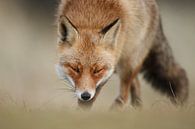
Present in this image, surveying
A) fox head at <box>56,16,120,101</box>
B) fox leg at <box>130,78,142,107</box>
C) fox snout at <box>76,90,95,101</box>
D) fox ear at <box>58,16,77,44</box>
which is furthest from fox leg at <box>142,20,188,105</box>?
fox snout at <box>76,90,95,101</box>

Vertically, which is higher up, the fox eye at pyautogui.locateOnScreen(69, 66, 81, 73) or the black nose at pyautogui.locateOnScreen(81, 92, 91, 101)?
the fox eye at pyautogui.locateOnScreen(69, 66, 81, 73)

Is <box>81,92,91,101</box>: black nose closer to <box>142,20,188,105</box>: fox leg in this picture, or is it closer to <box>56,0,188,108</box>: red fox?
<box>56,0,188,108</box>: red fox

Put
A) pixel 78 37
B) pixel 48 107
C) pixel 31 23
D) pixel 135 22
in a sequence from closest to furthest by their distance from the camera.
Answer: pixel 48 107 → pixel 78 37 → pixel 135 22 → pixel 31 23

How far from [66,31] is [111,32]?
53cm

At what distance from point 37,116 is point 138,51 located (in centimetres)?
278

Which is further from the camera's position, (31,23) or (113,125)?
(31,23)

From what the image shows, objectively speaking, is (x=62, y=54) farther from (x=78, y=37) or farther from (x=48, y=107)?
(x=48, y=107)

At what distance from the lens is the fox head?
808 centimetres

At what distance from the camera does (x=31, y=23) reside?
58.4 feet

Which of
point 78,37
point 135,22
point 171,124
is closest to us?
point 171,124

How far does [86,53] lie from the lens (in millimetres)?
8180

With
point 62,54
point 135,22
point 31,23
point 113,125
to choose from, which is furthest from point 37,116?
point 31,23

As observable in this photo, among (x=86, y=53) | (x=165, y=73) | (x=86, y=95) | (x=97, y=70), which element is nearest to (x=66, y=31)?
(x=86, y=53)

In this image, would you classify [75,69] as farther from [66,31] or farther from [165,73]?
[165,73]
